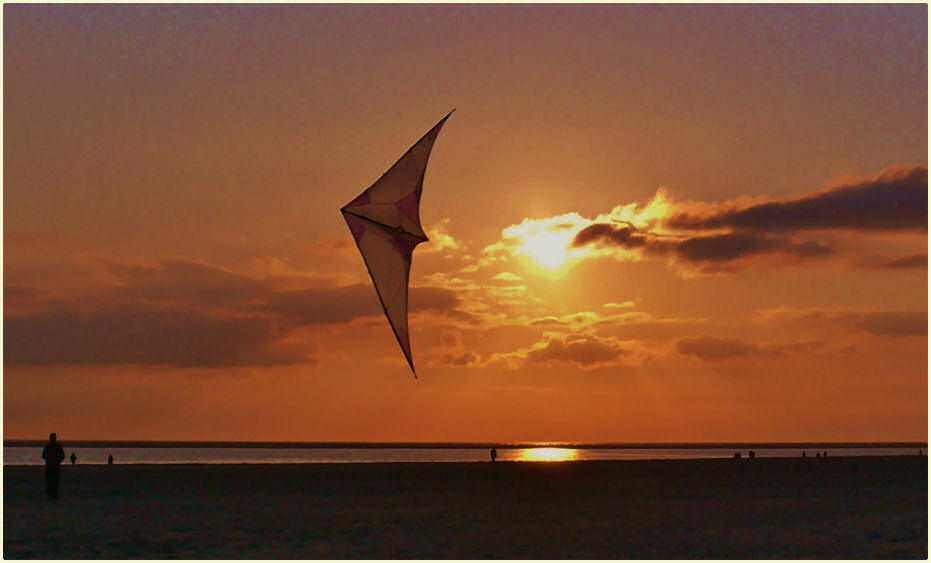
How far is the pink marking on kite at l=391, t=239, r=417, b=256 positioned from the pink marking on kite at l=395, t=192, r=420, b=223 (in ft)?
2.25

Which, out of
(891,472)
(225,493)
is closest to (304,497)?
(225,493)

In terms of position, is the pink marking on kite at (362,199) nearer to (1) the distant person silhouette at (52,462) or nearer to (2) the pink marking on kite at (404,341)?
(2) the pink marking on kite at (404,341)

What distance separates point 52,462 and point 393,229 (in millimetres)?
11353

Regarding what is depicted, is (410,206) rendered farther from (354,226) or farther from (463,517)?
(463,517)

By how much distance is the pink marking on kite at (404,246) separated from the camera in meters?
39.8

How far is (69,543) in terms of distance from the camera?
2572 centimetres

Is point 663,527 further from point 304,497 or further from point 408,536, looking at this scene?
point 304,497

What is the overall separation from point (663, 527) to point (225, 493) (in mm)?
15970

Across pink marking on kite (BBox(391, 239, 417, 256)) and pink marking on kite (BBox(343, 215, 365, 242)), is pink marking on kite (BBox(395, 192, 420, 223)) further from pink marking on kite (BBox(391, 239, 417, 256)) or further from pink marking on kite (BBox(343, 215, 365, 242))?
pink marking on kite (BBox(343, 215, 365, 242))

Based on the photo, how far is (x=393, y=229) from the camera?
39625mm

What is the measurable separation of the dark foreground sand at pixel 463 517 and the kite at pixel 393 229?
18.3 feet

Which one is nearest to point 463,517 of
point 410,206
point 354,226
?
point 354,226

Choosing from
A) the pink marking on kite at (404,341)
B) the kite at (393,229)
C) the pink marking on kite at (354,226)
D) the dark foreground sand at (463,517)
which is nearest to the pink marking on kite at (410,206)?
the kite at (393,229)

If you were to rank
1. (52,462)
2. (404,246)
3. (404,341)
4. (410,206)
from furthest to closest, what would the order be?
(410,206)
(404,246)
(404,341)
(52,462)
